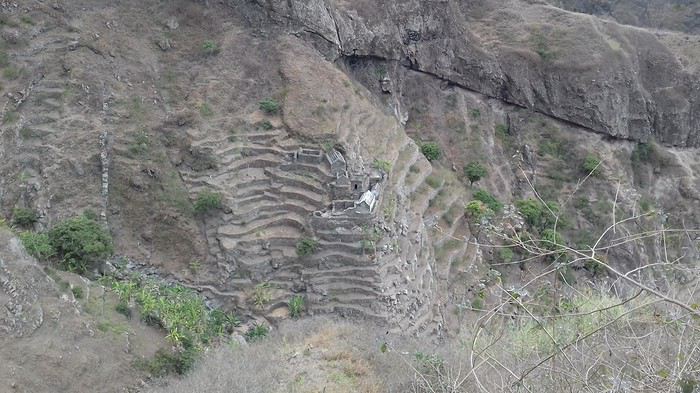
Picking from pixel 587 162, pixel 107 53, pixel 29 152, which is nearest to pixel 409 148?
pixel 587 162

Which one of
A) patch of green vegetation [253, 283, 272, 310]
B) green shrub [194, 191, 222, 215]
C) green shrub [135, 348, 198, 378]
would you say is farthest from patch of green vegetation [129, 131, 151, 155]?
green shrub [135, 348, 198, 378]

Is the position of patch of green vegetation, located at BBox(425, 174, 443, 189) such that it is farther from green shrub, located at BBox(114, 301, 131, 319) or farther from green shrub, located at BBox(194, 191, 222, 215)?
green shrub, located at BBox(114, 301, 131, 319)

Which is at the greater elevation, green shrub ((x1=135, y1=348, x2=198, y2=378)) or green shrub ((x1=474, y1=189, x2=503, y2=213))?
green shrub ((x1=135, y1=348, x2=198, y2=378))

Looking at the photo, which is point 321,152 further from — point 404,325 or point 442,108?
point 442,108

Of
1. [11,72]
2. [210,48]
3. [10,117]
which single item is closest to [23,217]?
[10,117]

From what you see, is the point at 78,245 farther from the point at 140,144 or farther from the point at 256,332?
the point at 256,332

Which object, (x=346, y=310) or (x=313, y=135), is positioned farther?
(x=313, y=135)

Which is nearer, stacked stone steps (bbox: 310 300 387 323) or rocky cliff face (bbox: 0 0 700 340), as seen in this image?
stacked stone steps (bbox: 310 300 387 323)

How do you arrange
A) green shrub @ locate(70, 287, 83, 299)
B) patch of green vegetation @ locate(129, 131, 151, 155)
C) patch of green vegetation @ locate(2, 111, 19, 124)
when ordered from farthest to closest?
1. patch of green vegetation @ locate(129, 131, 151, 155)
2. patch of green vegetation @ locate(2, 111, 19, 124)
3. green shrub @ locate(70, 287, 83, 299)
